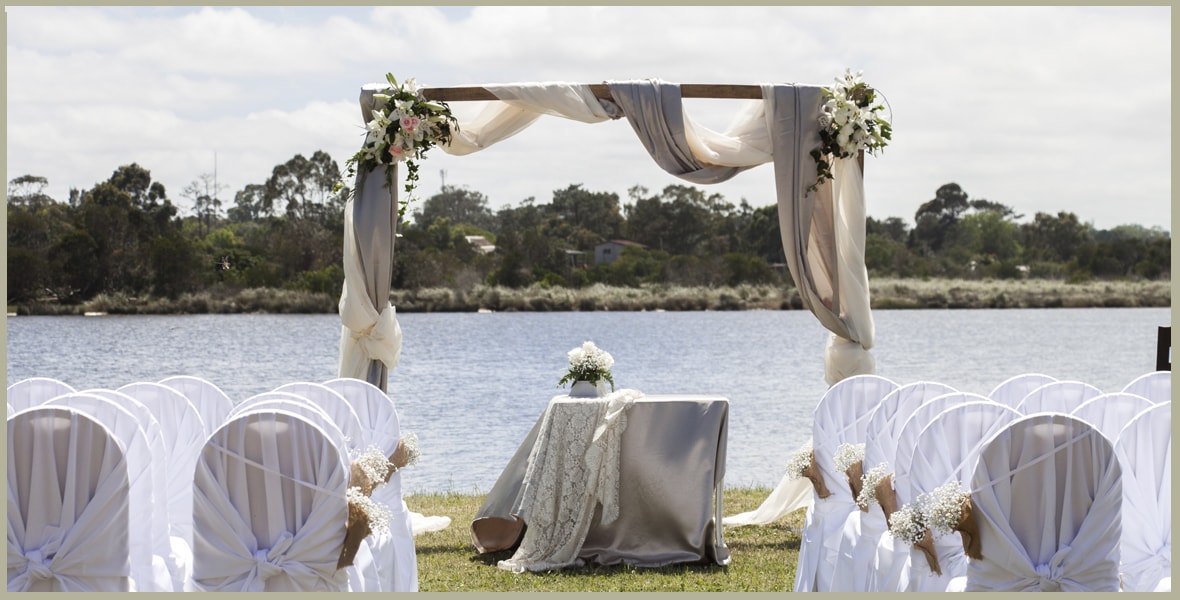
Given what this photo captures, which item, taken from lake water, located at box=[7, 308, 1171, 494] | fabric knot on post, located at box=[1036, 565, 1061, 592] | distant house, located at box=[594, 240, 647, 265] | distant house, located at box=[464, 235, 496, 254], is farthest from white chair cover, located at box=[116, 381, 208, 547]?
distant house, located at box=[594, 240, 647, 265]

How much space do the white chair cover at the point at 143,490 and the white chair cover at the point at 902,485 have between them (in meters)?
2.01

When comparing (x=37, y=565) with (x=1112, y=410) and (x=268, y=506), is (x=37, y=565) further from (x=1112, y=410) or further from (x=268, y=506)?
(x=1112, y=410)

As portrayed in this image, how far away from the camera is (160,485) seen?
3447 mm

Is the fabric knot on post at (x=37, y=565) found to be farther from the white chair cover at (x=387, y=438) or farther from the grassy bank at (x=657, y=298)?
the grassy bank at (x=657, y=298)

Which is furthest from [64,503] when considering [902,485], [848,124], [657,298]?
[657,298]

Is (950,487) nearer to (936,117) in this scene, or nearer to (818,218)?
(818,218)

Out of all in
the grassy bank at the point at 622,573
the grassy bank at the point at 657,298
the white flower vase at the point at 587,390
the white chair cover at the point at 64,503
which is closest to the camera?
the white chair cover at the point at 64,503

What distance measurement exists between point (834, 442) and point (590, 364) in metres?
1.26

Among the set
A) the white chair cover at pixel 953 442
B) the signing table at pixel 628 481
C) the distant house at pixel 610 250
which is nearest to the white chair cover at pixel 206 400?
the signing table at pixel 628 481

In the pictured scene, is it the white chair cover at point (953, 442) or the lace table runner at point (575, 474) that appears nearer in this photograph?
the white chair cover at point (953, 442)

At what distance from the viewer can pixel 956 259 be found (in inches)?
1070

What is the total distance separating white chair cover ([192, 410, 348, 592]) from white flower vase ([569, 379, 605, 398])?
2.11m

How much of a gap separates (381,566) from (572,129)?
78.5ft

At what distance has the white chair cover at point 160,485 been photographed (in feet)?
11.3
